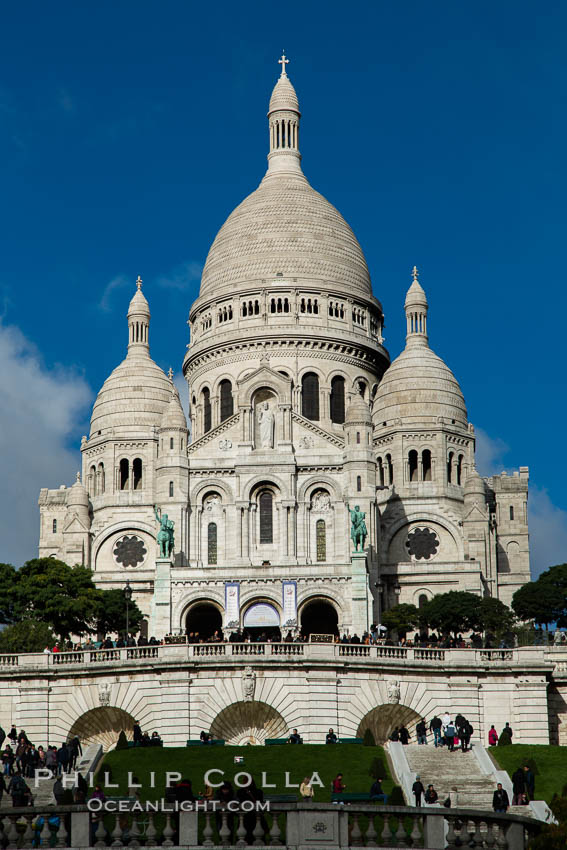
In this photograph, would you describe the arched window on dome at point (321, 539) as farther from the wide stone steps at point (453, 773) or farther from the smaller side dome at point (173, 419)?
the wide stone steps at point (453, 773)

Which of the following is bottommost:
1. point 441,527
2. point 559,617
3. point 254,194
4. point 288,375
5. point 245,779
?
point 245,779

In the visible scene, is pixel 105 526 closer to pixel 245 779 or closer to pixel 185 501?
pixel 185 501

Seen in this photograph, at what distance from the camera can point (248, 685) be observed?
56.6 m

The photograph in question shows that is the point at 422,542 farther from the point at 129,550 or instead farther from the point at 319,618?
the point at 129,550

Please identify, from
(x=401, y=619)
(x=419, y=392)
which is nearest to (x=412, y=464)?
(x=419, y=392)

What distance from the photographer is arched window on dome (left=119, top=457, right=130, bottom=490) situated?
109 m

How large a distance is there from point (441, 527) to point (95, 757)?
5604 cm

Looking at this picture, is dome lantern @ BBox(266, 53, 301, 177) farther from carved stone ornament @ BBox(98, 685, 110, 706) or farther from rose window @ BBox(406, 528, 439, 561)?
carved stone ornament @ BBox(98, 685, 110, 706)

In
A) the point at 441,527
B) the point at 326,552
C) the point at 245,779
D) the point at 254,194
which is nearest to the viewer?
the point at 245,779

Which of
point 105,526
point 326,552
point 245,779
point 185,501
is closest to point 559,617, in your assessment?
point 326,552

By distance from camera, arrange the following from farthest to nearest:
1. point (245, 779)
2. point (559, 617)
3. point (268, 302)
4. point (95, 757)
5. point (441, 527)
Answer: point (268, 302)
point (441, 527)
point (559, 617)
point (95, 757)
point (245, 779)

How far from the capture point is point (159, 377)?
113 m

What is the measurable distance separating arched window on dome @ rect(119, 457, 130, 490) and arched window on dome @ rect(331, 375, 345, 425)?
46.0 feet

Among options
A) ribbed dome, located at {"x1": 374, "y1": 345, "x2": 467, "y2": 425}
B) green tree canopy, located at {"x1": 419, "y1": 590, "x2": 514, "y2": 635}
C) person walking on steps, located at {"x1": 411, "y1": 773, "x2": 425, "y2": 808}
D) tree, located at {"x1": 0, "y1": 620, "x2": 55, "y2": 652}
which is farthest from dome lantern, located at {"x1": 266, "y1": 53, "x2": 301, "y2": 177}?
person walking on steps, located at {"x1": 411, "y1": 773, "x2": 425, "y2": 808}
